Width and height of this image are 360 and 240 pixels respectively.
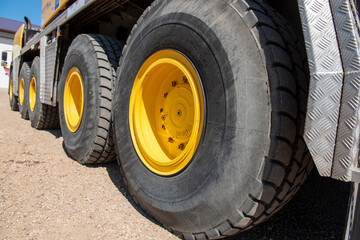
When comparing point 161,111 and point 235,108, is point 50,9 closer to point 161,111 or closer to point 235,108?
point 161,111

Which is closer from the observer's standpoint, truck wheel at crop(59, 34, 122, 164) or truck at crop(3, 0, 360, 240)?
truck at crop(3, 0, 360, 240)

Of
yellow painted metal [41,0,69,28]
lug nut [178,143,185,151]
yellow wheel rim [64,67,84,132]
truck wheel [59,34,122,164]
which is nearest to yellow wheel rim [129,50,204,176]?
lug nut [178,143,185,151]

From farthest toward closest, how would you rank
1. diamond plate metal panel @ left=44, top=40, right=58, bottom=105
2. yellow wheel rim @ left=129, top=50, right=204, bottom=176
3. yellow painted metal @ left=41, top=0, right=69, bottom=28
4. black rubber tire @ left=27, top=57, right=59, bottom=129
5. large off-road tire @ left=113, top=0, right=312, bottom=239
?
black rubber tire @ left=27, top=57, right=59, bottom=129 → yellow painted metal @ left=41, top=0, right=69, bottom=28 → diamond plate metal panel @ left=44, top=40, right=58, bottom=105 → yellow wheel rim @ left=129, top=50, right=204, bottom=176 → large off-road tire @ left=113, top=0, right=312, bottom=239

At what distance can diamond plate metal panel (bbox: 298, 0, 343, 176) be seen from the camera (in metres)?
0.89

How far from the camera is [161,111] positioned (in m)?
1.88

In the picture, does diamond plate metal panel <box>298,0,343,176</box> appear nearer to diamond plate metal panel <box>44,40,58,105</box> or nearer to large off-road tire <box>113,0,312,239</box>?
large off-road tire <box>113,0,312,239</box>

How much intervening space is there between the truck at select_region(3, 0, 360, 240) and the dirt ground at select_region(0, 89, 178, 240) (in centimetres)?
18

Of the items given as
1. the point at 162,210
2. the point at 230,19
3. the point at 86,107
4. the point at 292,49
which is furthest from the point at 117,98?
the point at 292,49

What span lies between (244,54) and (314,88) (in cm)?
33

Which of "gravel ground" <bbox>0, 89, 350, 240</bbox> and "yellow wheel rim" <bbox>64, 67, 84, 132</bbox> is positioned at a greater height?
"yellow wheel rim" <bbox>64, 67, 84, 132</bbox>

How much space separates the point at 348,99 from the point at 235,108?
1.38 feet

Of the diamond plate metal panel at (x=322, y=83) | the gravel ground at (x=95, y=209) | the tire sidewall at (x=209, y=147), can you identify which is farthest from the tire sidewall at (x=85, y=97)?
the diamond plate metal panel at (x=322, y=83)

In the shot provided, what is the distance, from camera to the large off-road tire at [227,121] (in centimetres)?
105

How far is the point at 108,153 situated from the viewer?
7.89ft
